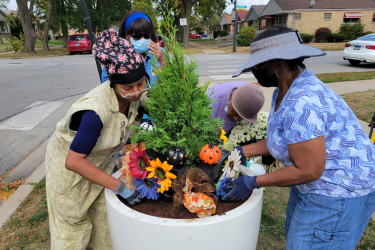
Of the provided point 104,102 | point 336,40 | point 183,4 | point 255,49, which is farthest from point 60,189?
point 336,40

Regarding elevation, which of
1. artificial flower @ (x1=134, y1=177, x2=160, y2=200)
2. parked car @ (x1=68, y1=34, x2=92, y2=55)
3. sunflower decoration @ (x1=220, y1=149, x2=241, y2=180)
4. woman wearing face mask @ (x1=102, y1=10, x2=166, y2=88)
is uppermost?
parked car @ (x1=68, y1=34, x2=92, y2=55)

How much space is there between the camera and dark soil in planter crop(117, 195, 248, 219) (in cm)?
141

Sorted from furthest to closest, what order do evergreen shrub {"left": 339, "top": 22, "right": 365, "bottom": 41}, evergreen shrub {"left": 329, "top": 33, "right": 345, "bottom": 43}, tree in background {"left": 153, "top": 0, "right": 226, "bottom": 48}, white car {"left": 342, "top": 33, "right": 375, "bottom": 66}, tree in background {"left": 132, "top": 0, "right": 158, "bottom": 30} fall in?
1. evergreen shrub {"left": 339, "top": 22, "right": 365, "bottom": 41}
2. evergreen shrub {"left": 329, "top": 33, "right": 345, "bottom": 43}
3. tree in background {"left": 153, "top": 0, "right": 226, "bottom": 48}
4. white car {"left": 342, "top": 33, "right": 375, "bottom": 66}
5. tree in background {"left": 132, "top": 0, "right": 158, "bottom": 30}

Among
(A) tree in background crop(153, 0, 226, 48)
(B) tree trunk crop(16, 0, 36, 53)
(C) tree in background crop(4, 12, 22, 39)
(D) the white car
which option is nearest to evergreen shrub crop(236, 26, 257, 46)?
(A) tree in background crop(153, 0, 226, 48)

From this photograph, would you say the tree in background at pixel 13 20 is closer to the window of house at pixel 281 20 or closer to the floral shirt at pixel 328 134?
the floral shirt at pixel 328 134

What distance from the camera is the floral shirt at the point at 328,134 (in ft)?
4.01

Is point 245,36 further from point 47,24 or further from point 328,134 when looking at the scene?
point 328,134

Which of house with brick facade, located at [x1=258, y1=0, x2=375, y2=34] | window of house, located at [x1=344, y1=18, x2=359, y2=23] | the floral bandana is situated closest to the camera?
the floral bandana

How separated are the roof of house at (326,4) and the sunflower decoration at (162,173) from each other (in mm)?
34111

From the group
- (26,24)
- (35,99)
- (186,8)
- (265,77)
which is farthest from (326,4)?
(265,77)

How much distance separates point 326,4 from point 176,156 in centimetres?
3634

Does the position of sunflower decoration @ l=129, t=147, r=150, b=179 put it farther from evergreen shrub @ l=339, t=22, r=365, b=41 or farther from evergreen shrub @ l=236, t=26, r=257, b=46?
evergreen shrub @ l=339, t=22, r=365, b=41

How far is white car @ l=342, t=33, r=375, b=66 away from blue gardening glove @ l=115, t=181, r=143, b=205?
41.8 ft

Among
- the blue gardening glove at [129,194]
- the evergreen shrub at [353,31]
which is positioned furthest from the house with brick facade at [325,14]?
the blue gardening glove at [129,194]
